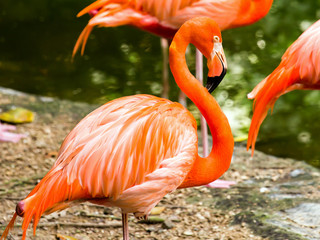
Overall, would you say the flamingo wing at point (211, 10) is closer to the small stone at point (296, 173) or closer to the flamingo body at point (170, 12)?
the flamingo body at point (170, 12)

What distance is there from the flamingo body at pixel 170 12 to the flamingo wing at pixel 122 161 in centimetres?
139

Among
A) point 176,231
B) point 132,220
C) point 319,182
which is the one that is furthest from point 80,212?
point 319,182

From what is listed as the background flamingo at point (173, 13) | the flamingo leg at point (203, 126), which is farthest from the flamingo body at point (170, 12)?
the flamingo leg at point (203, 126)

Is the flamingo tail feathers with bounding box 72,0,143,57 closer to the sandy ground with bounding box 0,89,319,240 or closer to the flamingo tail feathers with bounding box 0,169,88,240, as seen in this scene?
the sandy ground with bounding box 0,89,319,240

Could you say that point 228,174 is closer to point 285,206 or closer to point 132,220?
point 285,206

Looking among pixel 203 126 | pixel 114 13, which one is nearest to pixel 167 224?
pixel 203 126

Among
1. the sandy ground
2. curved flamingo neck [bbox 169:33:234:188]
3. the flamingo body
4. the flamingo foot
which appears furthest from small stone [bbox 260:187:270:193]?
the flamingo body

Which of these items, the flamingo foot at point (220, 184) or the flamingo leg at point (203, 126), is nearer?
the flamingo foot at point (220, 184)

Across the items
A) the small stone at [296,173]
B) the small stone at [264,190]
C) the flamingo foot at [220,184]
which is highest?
the small stone at [296,173]

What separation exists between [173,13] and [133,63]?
8.13ft

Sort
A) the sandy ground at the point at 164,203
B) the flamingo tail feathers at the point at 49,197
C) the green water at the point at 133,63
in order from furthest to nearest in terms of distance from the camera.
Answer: the green water at the point at 133,63, the sandy ground at the point at 164,203, the flamingo tail feathers at the point at 49,197

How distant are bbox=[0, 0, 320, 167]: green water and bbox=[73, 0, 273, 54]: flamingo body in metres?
1.18

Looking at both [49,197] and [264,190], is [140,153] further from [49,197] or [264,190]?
[264,190]

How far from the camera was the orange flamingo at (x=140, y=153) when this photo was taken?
106 inches
